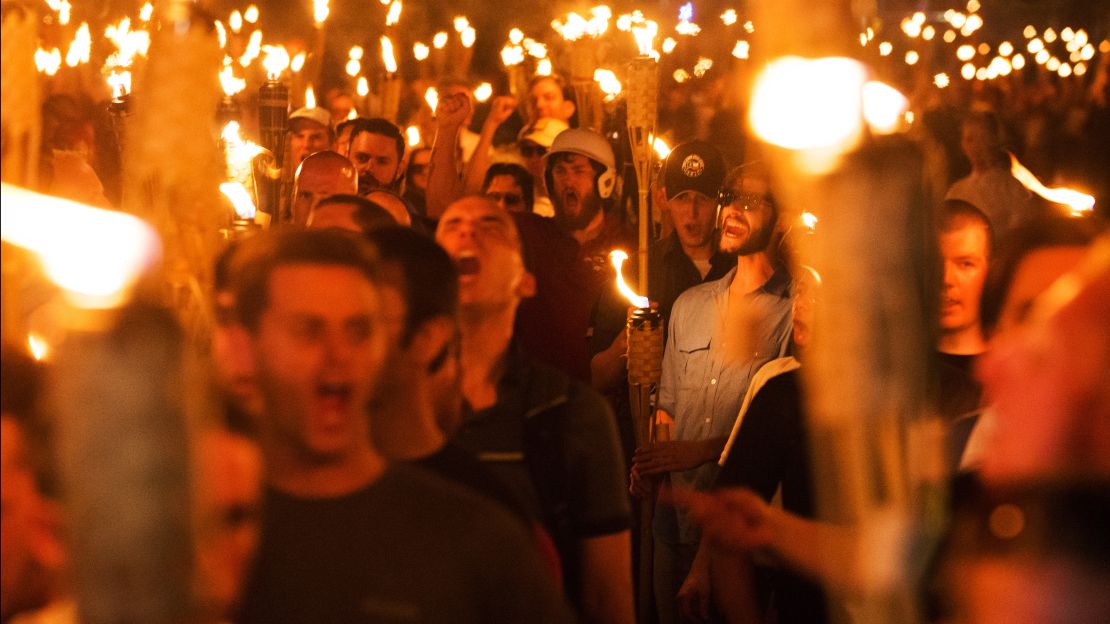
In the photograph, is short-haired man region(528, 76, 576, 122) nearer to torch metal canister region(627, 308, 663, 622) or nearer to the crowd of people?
torch metal canister region(627, 308, 663, 622)

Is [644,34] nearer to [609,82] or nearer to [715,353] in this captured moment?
[715,353]

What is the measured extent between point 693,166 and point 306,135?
2.64m

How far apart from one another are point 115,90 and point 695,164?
2.87m

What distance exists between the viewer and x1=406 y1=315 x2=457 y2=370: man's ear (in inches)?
121

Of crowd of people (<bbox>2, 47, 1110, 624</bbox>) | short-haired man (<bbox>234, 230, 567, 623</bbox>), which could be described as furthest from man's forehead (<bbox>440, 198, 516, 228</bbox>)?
short-haired man (<bbox>234, 230, 567, 623</bbox>)

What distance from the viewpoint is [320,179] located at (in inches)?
233

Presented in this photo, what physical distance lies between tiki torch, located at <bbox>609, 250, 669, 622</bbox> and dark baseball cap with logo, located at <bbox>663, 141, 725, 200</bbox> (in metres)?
0.57

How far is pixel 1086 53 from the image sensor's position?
2491 cm

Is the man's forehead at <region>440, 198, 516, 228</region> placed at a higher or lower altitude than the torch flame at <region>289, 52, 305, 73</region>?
lower

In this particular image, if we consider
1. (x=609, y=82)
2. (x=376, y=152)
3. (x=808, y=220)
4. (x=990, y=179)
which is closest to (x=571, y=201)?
(x=376, y=152)

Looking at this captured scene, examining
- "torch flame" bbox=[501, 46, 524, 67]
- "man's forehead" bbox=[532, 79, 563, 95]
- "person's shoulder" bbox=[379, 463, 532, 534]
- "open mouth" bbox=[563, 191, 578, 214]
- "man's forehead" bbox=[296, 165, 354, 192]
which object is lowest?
"person's shoulder" bbox=[379, 463, 532, 534]

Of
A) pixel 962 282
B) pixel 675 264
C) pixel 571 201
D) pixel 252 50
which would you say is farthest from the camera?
pixel 252 50

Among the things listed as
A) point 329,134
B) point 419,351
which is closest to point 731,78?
point 329,134

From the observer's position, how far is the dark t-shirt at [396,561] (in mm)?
2418
